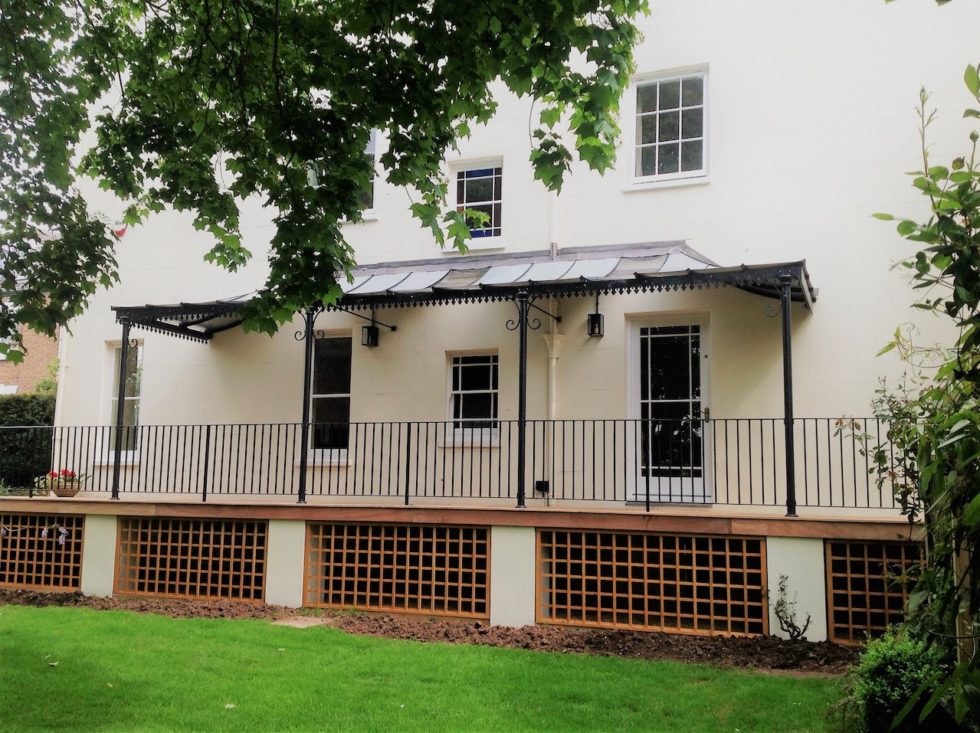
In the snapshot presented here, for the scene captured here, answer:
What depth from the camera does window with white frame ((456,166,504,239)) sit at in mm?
10773

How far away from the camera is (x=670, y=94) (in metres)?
10.0

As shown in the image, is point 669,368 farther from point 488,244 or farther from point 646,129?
point 646,129

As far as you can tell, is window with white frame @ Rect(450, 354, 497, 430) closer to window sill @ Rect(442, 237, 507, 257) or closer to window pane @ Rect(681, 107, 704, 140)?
window sill @ Rect(442, 237, 507, 257)

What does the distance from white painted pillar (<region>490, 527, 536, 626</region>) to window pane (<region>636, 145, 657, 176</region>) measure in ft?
15.2

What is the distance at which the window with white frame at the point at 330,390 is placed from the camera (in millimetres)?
11141

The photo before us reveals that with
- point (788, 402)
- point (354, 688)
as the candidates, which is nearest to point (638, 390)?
point (788, 402)

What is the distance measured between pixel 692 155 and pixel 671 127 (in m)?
0.45

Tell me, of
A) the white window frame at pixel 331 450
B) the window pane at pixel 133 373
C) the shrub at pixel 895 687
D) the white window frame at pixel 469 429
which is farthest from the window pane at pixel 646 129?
the window pane at pixel 133 373

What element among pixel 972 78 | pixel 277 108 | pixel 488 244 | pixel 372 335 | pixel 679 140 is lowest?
pixel 972 78

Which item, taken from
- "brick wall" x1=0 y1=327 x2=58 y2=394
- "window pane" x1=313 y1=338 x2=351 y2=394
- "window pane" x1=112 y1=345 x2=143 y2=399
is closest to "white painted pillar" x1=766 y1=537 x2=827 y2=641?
"window pane" x1=313 y1=338 x2=351 y2=394

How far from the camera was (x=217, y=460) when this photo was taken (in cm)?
1162

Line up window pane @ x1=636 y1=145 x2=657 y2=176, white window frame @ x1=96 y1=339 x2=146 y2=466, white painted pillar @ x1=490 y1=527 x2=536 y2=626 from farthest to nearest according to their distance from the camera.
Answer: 1. white window frame @ x1=96 y1=339 x2=146 y2=466
2. window pane @ x1=636 y1=145 x2=657 y2=176
3. white painted pillar @ x1=490 y1=527 x2=536 y2=626

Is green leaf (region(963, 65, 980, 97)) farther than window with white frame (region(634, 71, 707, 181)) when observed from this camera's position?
No

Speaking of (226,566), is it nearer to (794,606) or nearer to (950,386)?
(794,606)
